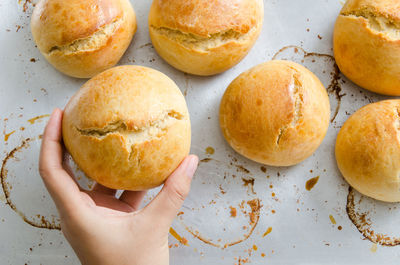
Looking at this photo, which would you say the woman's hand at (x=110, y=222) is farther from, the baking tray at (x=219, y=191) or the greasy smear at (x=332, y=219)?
the greasy smear at (x=332, y=219)

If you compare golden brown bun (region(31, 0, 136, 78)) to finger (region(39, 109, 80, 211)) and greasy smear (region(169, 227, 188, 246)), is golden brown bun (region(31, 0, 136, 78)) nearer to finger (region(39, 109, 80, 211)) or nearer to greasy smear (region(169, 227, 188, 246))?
finger (region(39, 109, 80, 211))

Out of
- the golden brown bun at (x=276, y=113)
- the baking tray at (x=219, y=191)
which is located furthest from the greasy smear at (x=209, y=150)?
the golden brown bun at (x=276, y=113)

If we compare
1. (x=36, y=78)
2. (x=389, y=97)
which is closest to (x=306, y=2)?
(x=389, y=97)

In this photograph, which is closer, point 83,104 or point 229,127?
point 83,104

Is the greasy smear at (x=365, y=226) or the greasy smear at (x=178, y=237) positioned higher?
the greasy smear at (x=178, y=237)

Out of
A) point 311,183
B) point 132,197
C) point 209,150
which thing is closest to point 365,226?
point 311,183

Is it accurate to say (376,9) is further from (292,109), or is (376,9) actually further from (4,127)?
(4,127)
